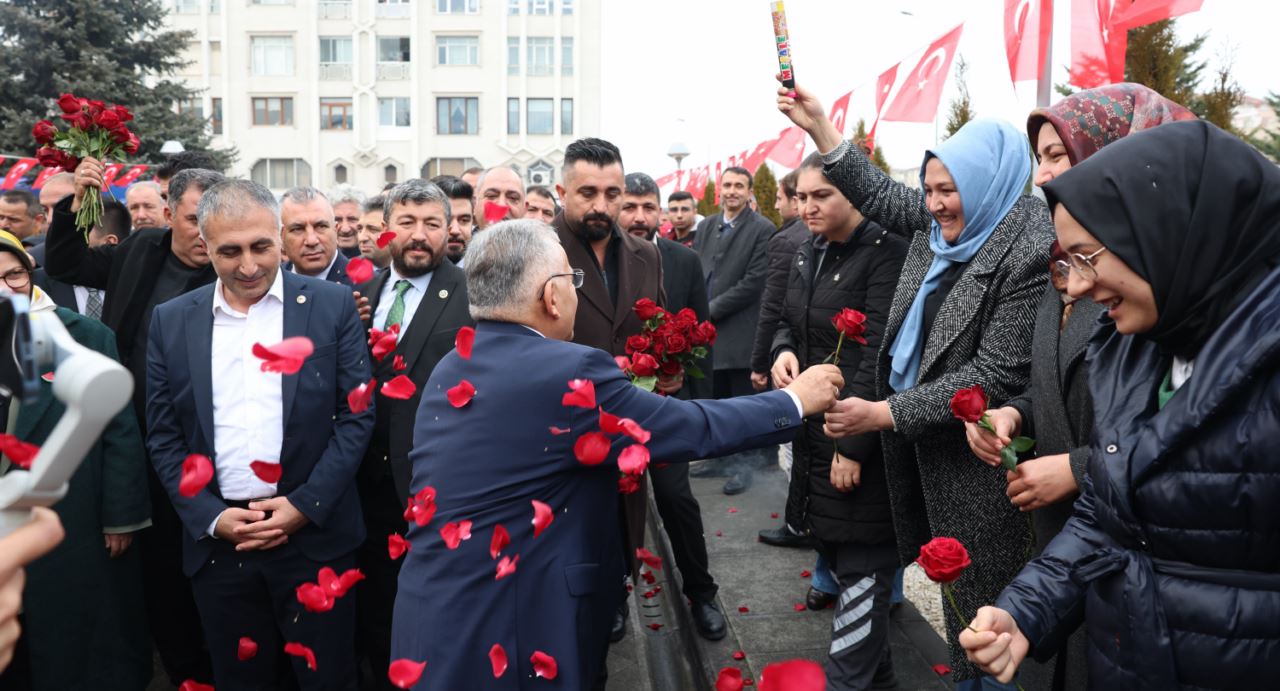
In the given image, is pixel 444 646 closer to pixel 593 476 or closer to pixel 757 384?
pixel 593 476

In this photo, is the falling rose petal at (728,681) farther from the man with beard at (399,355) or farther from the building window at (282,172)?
the building window at (282,172)

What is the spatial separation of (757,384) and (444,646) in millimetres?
2970

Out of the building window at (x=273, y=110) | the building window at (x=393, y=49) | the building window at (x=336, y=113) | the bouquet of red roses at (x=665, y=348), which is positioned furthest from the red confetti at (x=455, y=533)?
the building window at (x=393, y=49)

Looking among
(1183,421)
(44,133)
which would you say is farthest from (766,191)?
(1183,421)

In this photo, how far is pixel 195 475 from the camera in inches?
121

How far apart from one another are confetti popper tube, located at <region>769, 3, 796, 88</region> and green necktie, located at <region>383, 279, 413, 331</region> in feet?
6.34

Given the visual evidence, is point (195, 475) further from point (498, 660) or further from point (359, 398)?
point (498, 660)

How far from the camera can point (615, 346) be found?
402 cm

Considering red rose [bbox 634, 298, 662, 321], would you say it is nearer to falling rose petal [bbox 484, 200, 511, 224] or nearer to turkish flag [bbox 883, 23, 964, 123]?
falling rose petal [bbox 484, 200, 511, 224]

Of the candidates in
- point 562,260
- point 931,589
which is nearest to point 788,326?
point 562,260

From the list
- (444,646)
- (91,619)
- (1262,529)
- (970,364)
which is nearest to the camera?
(1262,529)

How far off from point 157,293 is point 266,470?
141 cm

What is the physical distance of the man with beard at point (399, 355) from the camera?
12.6 feet

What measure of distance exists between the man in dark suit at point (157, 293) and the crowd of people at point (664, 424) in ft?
0.05
